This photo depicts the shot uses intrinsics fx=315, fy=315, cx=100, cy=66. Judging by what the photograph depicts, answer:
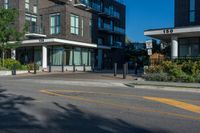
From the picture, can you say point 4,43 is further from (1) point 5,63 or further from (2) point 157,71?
(2) point 157,71

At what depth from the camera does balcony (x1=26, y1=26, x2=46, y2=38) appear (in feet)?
144

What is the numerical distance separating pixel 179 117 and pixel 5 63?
32.1 meters

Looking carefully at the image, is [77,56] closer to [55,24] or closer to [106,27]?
[55,24]

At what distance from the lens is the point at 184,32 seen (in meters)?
28.0

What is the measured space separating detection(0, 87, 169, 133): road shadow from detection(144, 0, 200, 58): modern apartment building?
20.0 metres

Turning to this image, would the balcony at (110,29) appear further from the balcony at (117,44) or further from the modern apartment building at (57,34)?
the modern apartment building at (57,34)

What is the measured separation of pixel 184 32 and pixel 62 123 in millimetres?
22108

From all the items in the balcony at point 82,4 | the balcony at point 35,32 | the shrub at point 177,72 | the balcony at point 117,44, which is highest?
the balcony at point 82,4

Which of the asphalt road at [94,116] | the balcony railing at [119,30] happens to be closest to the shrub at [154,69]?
the asphalt road at [94,116]

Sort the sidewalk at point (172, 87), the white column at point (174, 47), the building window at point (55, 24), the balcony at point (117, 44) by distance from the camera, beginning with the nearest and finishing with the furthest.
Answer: the sidewalk at point (172, 87)
the white column at point (174, 47)
the building window at point (55, 24)
the balcony at point (117, 44)

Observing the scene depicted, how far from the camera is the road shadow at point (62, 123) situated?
729 centimetres

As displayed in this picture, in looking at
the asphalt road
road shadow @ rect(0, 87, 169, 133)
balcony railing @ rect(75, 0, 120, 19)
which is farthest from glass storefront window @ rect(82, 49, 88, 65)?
road shadow @ rect(0, 87, 169, 133)

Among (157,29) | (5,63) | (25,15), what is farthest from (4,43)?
(157,29)

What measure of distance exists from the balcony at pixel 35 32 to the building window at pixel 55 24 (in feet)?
5.59
